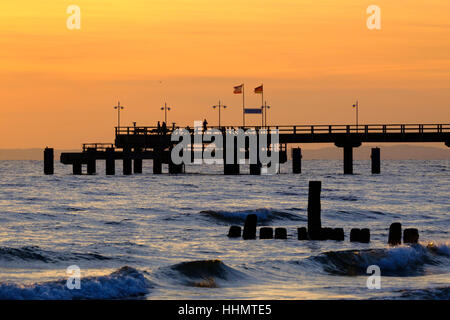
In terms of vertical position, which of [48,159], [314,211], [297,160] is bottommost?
[297,160]

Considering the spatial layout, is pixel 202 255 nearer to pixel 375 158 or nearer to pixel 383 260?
pixel 383 260

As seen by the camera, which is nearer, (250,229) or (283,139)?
(250,229)

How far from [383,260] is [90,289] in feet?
28.0

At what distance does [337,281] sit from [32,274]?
23.7 ft

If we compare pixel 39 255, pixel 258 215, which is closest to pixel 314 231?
pixel 39 255

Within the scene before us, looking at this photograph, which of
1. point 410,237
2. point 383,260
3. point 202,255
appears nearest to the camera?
point 383,260

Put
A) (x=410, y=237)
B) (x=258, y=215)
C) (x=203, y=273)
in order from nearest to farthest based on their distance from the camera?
(x=203, y=273) → (x=410, y=237) → (x=258, y=215)

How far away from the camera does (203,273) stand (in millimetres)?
21984

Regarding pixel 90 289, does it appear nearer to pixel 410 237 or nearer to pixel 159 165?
pixel 410 237

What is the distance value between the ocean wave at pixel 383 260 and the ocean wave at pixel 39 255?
6.06m

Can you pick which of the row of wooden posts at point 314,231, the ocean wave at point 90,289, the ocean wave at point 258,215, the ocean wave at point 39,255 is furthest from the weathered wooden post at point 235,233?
the ocean wave at point 90,289

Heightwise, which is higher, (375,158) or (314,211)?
(314,211)

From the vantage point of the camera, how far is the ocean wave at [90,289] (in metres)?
18.3

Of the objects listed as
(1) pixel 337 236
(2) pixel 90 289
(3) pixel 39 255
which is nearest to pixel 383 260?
(1) pixel 337 236
